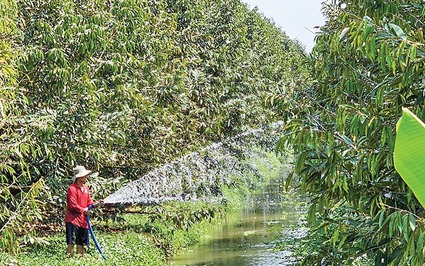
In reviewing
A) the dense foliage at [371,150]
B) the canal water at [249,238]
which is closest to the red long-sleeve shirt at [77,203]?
the canal water at [249,238]

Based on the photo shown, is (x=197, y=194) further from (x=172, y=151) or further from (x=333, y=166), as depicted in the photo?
(x=333, y=166)

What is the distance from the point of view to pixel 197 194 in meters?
14.9

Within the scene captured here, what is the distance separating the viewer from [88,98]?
9898 millimetres

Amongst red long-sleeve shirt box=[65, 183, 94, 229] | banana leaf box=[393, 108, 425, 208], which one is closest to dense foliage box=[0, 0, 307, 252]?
red long-sleeve shirt box=[65, 183, 94, 229]

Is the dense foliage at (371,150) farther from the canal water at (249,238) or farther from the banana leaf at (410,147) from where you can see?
the canal water at (249,238)

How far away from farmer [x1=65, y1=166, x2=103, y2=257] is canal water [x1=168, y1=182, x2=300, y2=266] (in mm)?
3685

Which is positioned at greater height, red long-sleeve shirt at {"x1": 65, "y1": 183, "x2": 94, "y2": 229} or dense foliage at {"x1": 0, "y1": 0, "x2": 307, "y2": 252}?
dense foliage at {"x1": 0, "y1": 0, "x2": 307, "y2": 252}

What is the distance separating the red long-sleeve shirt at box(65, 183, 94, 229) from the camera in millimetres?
9148

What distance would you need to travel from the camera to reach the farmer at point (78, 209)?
914cm

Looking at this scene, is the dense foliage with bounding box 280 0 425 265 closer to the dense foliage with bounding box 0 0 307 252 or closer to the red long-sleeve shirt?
the dense foliage with bounding box 0 0 307 252

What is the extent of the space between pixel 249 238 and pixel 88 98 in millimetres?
7575

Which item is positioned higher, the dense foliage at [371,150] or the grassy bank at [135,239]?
the dense foliage at [371,150]

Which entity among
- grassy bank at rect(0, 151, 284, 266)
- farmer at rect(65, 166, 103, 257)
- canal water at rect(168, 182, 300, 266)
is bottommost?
canal water at rect(168, 182, 300, 266)

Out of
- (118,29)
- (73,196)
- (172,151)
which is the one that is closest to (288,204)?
(172,151)
